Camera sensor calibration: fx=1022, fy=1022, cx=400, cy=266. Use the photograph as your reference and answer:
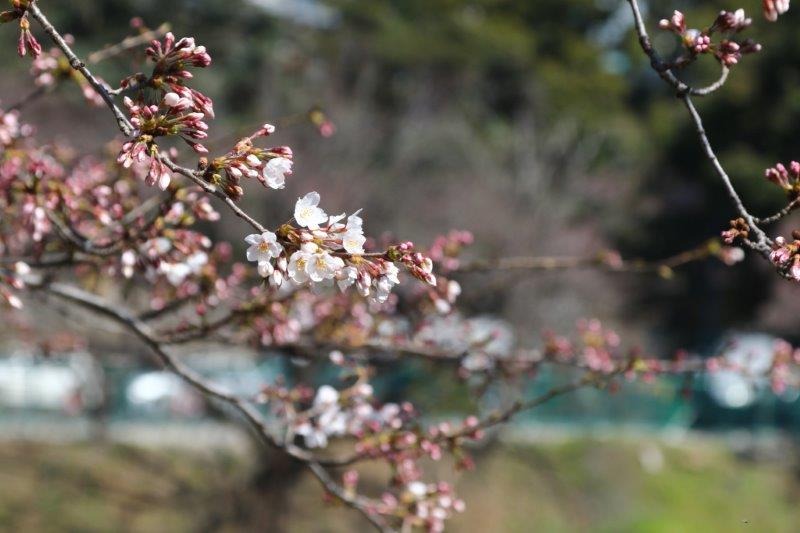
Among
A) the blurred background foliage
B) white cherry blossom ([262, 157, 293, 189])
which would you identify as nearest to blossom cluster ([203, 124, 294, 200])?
white cherry blossom ([262, 157, 293, 189])

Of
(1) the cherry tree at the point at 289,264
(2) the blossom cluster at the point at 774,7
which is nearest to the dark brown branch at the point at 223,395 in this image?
(1) the cherry tree at the point at 289,264

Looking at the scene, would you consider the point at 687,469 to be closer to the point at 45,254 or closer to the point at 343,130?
the point at 343,130

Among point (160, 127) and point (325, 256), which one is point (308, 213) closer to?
point (325, 256)

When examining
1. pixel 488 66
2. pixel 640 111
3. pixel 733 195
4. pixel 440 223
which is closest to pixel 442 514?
pixel 733 195

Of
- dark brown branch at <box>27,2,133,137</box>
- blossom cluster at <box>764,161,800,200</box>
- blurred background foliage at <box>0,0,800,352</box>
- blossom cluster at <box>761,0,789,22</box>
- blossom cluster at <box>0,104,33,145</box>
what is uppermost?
blurred background foliage at <box>0,0,800,352</box>

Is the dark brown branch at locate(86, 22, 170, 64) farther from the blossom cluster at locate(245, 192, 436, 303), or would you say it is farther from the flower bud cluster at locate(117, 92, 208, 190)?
the blossom cluster at locate(245, 192, 436, 303)

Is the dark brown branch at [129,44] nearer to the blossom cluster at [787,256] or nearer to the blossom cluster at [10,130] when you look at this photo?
the blossom cluster at [10,130]

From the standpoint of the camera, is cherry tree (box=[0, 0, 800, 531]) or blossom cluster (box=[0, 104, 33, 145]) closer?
cherry tree (box=[0, 0, 800, 531])
